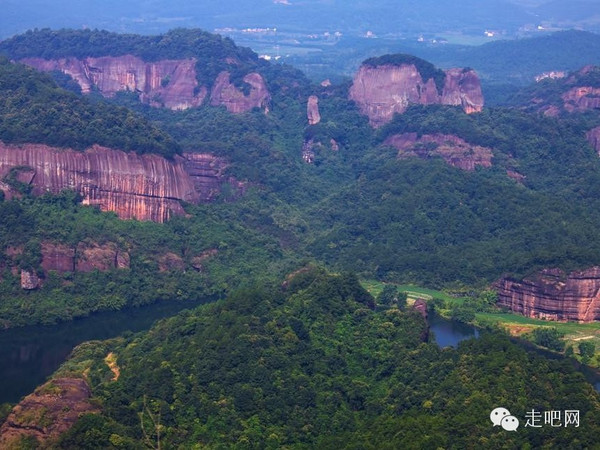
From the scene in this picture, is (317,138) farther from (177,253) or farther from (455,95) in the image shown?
(177,253)

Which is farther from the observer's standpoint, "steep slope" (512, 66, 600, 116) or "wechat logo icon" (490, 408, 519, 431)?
"steep slope" (512, 66, 600, 116)

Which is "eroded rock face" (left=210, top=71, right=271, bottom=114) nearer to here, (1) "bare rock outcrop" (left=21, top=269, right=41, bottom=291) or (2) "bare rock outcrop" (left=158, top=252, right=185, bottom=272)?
(2) "bare rock outcrop" (left=158, top=252, right=185, bottom=272)

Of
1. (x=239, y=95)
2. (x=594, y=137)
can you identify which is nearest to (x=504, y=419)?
(x=594, y=137)

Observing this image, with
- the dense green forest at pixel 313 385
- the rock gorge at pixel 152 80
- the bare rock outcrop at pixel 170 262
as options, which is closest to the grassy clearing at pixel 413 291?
the bare rock outcrop at pixel 170 262

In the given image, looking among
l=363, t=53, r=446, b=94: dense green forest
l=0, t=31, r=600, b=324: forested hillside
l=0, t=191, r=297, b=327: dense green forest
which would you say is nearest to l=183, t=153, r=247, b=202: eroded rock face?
l=0, t=31, r=600, b=324: forested hillside

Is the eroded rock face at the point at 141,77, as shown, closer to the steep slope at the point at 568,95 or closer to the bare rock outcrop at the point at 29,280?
the steep slope at the point at 568,95

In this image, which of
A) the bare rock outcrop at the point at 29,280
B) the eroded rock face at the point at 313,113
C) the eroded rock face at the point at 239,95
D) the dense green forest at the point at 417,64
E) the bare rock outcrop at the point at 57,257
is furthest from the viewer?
the eroded rock face at the point at 239,95

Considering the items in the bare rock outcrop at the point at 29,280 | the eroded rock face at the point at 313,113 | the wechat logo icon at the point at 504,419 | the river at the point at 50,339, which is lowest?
the river at the point at 50,339

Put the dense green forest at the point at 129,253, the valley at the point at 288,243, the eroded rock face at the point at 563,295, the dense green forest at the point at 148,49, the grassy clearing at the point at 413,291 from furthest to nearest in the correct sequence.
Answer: the dense green forest at the point at 148,49, the grassy clearing at the point at 413,291, the dense green forest at the point at 129,253, the eroded rock face at the point at 563,295, the valley at the point at 288,243
